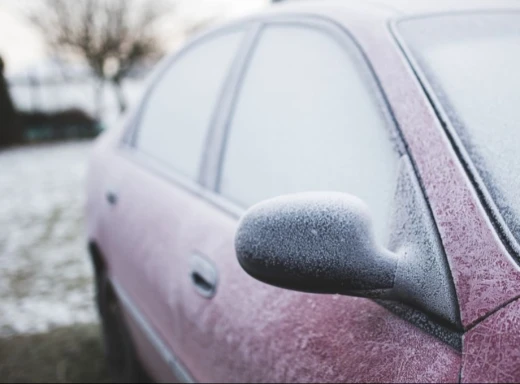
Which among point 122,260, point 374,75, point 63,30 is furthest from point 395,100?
point 63,30

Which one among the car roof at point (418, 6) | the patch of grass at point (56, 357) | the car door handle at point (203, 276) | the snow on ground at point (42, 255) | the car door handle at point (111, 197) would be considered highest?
the car roof at point (418, 6)

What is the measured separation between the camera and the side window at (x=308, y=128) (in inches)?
44.6

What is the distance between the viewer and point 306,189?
1.30 metres

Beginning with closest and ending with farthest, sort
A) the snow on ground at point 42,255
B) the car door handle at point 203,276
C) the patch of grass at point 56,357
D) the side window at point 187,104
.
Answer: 1. the car door handle at point 203,276
2. the side window at point 187,104
3. the patch of grass at point 56,357
4. the snow on ground at point 42,255

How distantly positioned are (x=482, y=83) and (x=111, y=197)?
Result: 172cm

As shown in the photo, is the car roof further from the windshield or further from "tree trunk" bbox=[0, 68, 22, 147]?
"tree trunk" bbox=[0, 68, 22, 147]

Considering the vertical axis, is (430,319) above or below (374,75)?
below

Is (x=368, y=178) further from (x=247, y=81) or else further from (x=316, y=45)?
(x=247, y=81)

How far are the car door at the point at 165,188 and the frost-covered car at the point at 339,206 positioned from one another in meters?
0.01

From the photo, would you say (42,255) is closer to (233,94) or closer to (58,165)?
(233,94)

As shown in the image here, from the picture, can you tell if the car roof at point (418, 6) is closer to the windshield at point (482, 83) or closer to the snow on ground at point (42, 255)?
the windshield at point (482, 83)

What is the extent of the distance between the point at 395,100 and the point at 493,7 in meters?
0.54

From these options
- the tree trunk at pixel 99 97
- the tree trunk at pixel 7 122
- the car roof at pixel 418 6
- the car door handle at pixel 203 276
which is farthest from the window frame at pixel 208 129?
the tree trunk at pixel 99 97

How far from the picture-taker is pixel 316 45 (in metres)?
1.43
